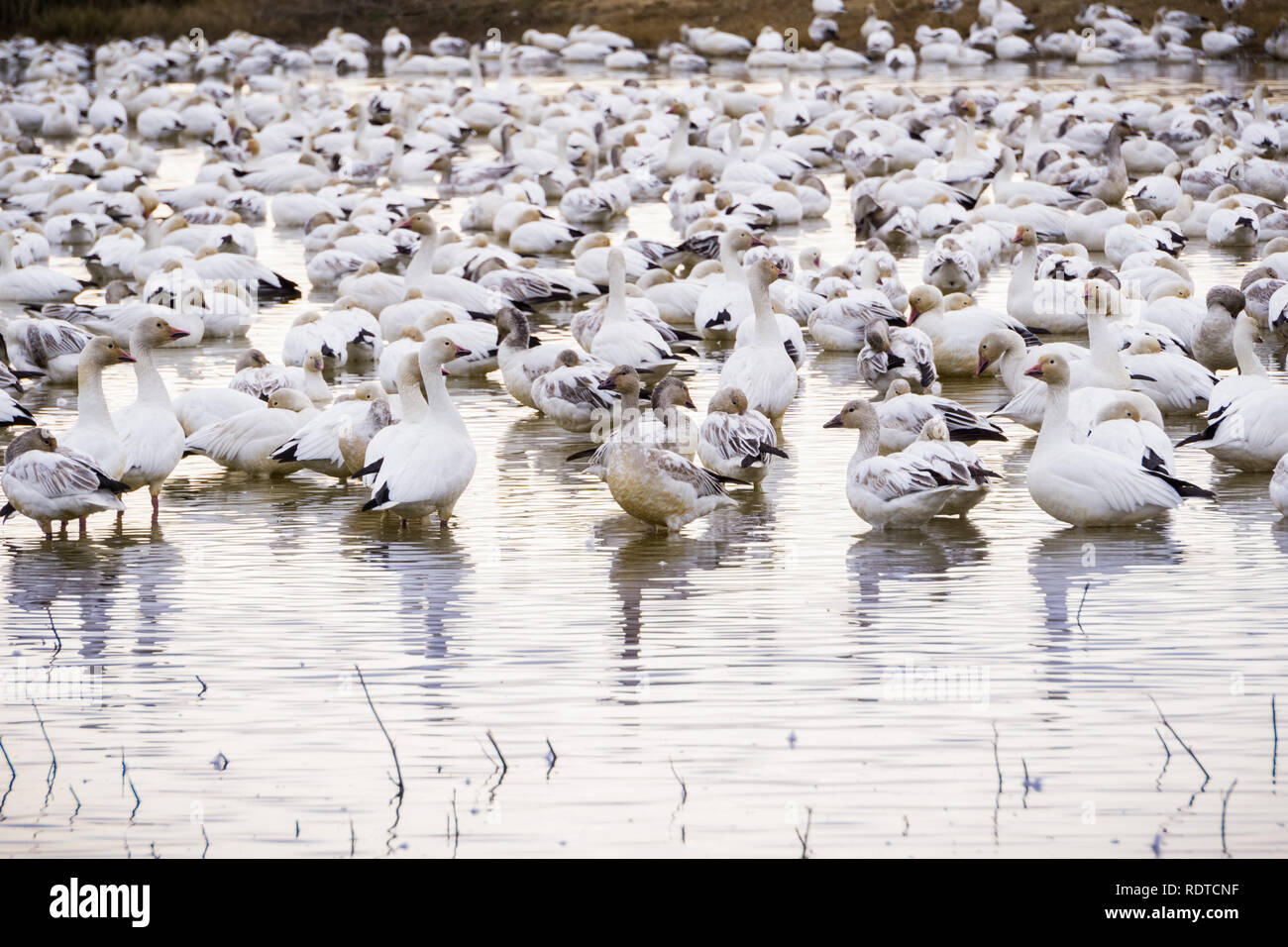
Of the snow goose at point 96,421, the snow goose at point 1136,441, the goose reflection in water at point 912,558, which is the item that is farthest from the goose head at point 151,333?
the snow goose at point 1136,441

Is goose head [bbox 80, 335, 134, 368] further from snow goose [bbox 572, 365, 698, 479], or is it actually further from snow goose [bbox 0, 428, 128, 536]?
A: snow goose [bbox 572, 365, 698, 479]

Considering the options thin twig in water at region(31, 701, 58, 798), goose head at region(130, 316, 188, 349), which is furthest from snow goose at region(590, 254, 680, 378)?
thin twig in water at region(31, 701, 58, 798)

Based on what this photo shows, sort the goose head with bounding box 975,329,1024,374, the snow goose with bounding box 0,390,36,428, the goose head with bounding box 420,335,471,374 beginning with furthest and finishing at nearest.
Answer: the goose head with bounding box 975,329,1024,374 < the snow goose with bounding box 0,390,36,428 < the goose head with bounding box 420,335,471,374

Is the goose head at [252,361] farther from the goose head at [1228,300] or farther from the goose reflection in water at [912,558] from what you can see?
the goose head at [1228,300]

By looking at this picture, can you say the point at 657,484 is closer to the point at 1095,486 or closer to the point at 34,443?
the point at 1095,486

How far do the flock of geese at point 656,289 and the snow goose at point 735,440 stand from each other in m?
0.02

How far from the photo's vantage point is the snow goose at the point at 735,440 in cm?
850

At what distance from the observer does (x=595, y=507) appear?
340 inches

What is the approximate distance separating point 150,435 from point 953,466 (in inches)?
154

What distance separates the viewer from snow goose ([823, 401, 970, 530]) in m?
7.69

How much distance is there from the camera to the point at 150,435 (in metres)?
8.49

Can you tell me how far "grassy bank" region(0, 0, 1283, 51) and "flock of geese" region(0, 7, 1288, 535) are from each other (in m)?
10.0

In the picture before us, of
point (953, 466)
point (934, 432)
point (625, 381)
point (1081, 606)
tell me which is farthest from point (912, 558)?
point (625, 381)
